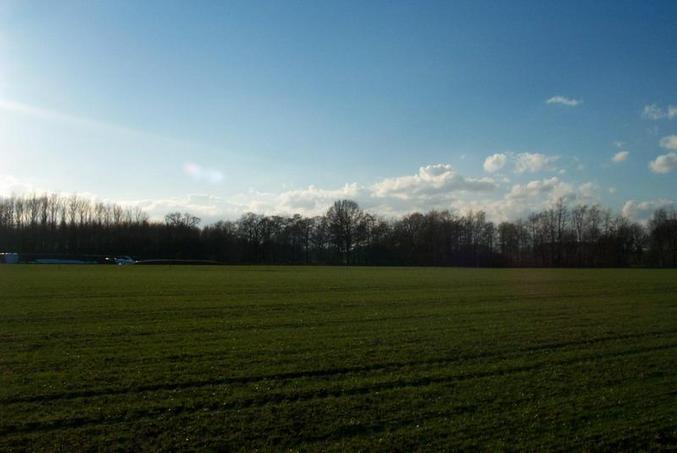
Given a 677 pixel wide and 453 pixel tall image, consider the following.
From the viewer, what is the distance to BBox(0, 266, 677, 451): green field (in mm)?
7664

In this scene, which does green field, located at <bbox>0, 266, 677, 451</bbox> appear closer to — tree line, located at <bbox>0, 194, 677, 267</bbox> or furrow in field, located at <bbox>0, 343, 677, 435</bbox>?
furrow in field, located at <bbox>0, 343, 677, 435</bbox>

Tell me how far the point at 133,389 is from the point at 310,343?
606 centimetres

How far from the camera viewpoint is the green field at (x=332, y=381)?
25.1 feet

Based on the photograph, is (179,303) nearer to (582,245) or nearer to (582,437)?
(582,437)

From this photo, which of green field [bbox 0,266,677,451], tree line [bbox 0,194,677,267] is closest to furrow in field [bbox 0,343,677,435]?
green field [bbox 0,266,677,451]

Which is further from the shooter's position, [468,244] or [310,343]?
[468,244]

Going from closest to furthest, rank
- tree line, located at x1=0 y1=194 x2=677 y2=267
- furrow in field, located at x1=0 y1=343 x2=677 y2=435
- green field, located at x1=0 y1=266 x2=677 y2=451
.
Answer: green field, located at x1=0 y1=266 x2=677 y2=451
furrow in field, located at x1=0 y1=343 x2=677 y2=435
tree line, located at x1=0 y1=194 x2=677 y2=267

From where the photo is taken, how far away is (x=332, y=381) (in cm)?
1073

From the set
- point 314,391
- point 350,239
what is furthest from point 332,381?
point 350,239

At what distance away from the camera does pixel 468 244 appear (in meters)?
154

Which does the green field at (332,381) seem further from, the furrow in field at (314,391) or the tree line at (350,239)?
the tree line at (350,239)

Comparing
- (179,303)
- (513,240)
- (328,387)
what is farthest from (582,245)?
(328,387)

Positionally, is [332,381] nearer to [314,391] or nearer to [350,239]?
[314,391]

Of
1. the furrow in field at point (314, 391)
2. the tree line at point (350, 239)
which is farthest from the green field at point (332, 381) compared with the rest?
the tree line at point (350, 239)
